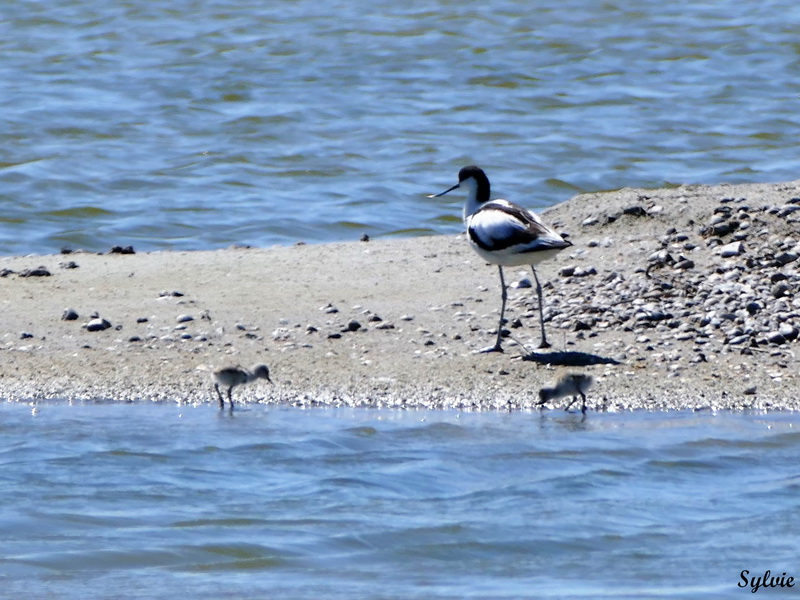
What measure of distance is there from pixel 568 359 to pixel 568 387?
2.90ft

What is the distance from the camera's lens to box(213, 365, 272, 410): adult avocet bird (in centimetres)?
848

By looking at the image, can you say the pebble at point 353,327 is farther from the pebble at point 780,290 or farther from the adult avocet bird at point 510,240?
the pebble at point 780,290

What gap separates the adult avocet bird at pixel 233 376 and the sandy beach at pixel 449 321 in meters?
0.19

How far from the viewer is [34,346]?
9.65 meters

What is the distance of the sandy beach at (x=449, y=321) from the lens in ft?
28.7

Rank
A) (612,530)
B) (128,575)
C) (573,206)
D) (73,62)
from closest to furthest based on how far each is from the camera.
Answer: (128,575), (612,530), (573,206), (73,62)

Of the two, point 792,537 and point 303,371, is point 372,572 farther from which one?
point 303,371

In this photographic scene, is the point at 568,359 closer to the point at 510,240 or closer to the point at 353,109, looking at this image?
the point at 510,240

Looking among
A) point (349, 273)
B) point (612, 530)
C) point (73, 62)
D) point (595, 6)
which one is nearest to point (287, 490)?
point (612, 530)

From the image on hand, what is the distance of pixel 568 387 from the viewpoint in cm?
815

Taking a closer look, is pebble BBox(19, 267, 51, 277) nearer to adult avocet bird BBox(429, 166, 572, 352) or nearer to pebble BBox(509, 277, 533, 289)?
adult avocet bird BBox(429, 166, 572, 352)

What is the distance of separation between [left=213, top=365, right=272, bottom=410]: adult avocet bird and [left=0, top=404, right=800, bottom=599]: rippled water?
0.22 m

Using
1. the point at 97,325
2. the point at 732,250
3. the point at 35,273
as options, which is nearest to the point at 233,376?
the point at 97,325

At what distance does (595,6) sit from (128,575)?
24.9m
